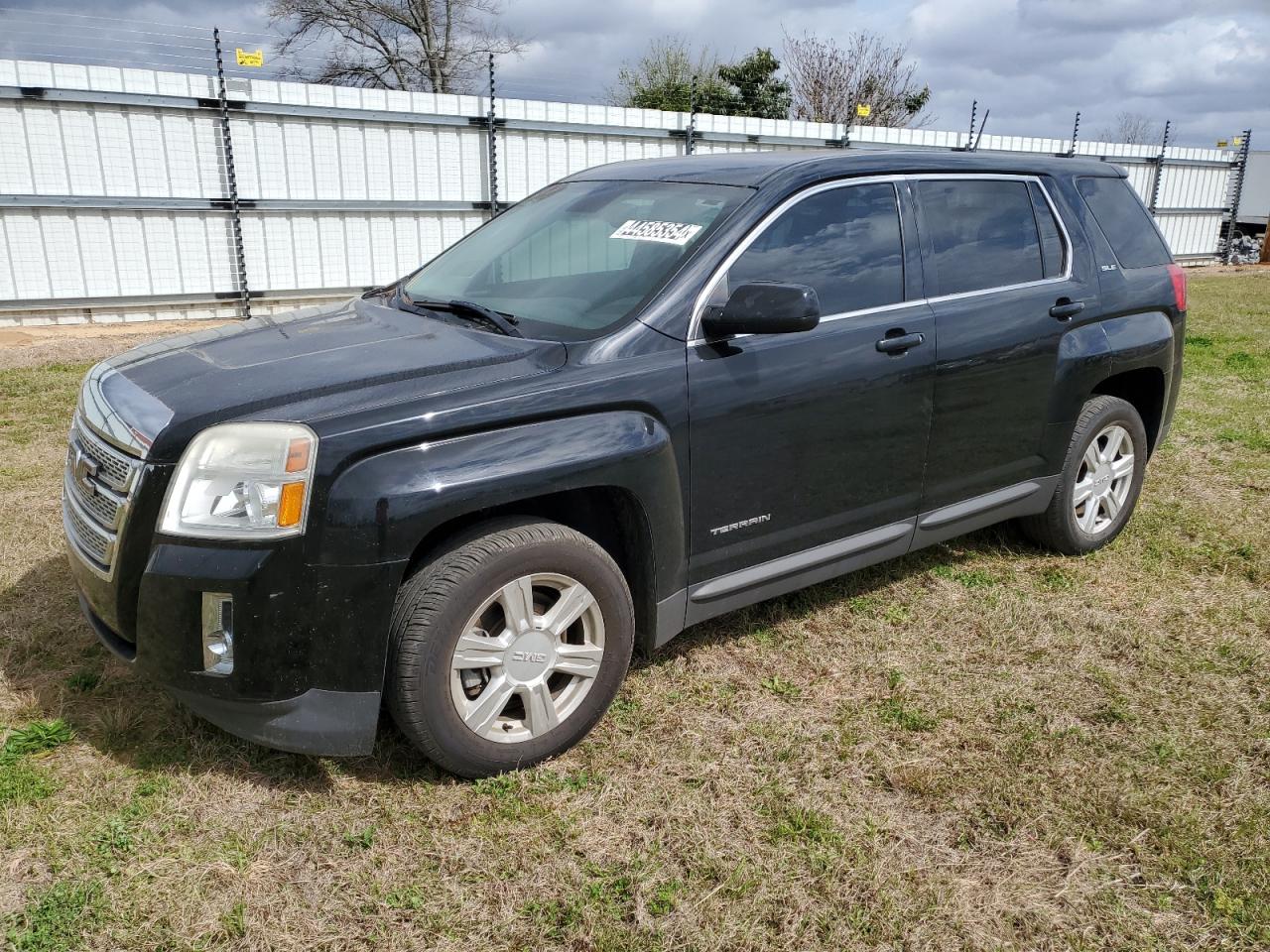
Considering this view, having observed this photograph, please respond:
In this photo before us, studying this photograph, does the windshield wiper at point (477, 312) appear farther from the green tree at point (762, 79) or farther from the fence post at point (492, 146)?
the green tree at point (762, 79)

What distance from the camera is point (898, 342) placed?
3525 millimetres

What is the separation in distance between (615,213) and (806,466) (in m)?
1.20

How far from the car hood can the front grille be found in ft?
0.20

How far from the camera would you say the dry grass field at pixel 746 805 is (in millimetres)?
2383

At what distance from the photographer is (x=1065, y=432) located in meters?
4.28

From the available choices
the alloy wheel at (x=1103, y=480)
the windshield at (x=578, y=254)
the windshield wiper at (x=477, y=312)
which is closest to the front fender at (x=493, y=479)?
the windshield at (x=578, y=254)

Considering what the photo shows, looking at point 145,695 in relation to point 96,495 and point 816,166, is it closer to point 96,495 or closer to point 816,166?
point 96,495

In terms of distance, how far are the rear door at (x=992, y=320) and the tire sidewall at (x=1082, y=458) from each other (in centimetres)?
16

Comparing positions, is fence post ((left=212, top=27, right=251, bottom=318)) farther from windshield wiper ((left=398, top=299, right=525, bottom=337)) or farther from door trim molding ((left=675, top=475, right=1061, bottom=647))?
door trim molding ((left=675, top=475, right=1061, bottom=647))

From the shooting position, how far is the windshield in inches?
124

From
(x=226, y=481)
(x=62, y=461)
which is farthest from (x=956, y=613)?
(x=62, y=461)

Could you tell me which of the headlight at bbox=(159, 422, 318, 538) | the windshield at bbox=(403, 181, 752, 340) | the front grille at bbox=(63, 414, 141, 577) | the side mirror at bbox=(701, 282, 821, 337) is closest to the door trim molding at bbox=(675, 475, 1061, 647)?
the side mirror at bbox=(701, 282, 821, 337)

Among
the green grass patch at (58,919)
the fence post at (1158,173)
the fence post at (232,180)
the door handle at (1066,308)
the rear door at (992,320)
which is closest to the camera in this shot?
the green grass patch at (58,919)

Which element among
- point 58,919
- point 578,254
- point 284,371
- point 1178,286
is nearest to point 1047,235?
point 1178,286
